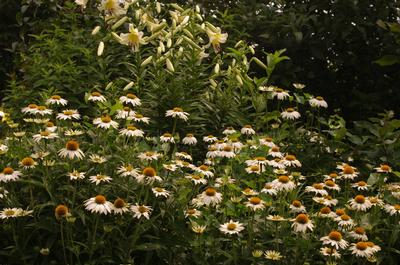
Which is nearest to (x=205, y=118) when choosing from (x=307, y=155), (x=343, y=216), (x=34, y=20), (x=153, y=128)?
(x=153, y=128)

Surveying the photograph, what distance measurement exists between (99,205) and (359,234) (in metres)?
1.11

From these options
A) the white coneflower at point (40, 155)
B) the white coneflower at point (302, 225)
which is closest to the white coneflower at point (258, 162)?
the white coneflower at point (302, 225)

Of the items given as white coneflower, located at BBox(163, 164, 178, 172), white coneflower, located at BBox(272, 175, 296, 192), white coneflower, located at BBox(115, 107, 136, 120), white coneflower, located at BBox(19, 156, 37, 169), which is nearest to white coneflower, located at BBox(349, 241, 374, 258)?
white coneflower, located at BBox(272, 175, 296, 192)

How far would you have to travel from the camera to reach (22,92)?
4953 mm

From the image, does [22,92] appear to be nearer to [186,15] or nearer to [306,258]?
[186,15]

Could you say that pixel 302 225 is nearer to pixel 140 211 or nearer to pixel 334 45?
pixel 140 211

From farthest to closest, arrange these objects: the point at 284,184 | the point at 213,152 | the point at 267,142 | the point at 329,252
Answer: the point at 267,142, the point at 213,152, the point at 284,184, the point at 329,252

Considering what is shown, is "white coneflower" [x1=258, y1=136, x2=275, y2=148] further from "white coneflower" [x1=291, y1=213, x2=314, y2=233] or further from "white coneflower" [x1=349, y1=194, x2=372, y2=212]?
"white coneflower" [x1=291, y1=213, x2=314, y2=233]

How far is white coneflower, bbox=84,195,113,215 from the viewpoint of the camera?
107 inches

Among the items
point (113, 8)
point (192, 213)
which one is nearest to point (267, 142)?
point (192, 213)

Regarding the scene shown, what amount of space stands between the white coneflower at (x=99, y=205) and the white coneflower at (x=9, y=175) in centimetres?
36

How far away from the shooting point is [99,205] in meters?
2.75

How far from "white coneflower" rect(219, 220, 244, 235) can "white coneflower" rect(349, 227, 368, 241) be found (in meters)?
0.48

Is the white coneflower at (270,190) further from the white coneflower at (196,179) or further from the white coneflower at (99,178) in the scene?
the white coneflower at (99,178)
